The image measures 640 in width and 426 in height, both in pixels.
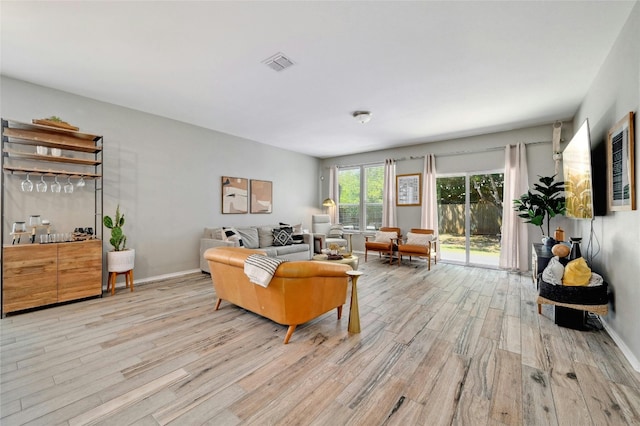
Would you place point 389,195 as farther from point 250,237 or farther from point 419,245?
point 250,237

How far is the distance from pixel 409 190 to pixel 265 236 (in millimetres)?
3732

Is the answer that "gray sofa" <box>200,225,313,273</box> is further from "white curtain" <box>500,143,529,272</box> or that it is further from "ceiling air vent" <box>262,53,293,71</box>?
"white curtain" <box>500,143,529,272</box>

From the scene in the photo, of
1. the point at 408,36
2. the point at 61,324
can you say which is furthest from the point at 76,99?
the point at 408,36

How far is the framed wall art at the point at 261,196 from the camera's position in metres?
6.23

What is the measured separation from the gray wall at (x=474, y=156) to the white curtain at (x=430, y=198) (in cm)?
17

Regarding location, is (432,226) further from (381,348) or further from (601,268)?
(381,348)

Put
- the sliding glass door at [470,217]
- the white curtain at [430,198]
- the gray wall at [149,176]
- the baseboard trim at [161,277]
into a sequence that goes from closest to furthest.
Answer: the gray wall at [149,176]
the baseboard trim at [161,277]
the sliding glass door at [470,217]
the white curtain at [430,198]

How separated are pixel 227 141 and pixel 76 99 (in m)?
2.43

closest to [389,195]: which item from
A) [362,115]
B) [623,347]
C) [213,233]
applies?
[362,115]

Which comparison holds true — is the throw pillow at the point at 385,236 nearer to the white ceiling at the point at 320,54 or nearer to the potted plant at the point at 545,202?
the potted plant at the point at 545,202

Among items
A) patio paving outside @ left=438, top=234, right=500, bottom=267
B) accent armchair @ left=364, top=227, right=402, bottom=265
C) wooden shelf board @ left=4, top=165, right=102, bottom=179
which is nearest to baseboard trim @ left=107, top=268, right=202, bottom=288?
wooden shelf board @ left=4, top=165, right=102, bottom=179

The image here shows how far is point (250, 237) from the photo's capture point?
5.46m

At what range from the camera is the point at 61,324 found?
2.85 metres

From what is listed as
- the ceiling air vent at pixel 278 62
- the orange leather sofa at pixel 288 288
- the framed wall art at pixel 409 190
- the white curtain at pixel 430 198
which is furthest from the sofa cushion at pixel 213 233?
the white curtain at pixel 430 198
